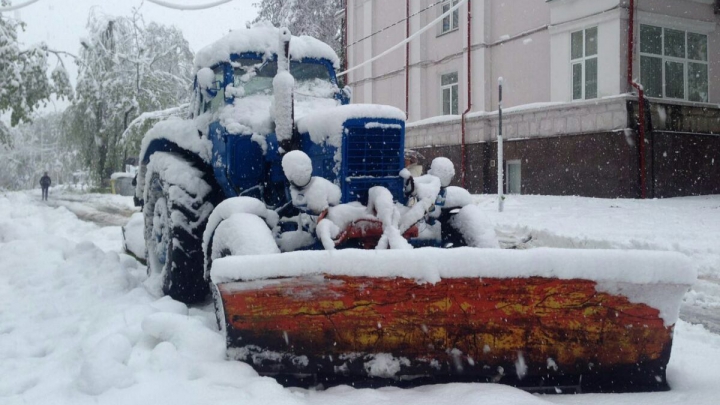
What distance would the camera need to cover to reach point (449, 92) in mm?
18516

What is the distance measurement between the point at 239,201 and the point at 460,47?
582 inches

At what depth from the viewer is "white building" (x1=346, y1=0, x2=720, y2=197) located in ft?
41.9

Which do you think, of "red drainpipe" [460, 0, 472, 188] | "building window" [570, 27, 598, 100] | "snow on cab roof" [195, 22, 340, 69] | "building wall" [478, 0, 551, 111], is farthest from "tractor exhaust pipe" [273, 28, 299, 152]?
"red drainpipe" [460, 0, 472, 188]

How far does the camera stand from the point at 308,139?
14.8ft

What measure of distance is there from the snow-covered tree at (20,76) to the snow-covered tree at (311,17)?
13610mm

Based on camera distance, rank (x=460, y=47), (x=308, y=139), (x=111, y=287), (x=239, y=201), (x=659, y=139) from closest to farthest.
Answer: (x=239, y=201) → (x=308, y=139) → (x=111, y=287) → (x=659, y=139) → (x=460, y=47)

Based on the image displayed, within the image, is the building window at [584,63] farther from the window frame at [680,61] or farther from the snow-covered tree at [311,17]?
the snow-covered tree at [311,17]

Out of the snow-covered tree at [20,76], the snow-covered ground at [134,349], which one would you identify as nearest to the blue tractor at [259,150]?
the snow-covered ground at [134,349]

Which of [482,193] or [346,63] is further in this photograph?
[346,63]

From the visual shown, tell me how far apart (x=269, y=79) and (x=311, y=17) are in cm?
2330

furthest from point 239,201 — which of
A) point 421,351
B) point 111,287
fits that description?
point 111,287

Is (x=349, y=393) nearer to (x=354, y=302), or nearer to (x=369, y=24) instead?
(x=354, y=302)

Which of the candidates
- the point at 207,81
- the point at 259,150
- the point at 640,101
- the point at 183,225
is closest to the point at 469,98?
the point at 640,101

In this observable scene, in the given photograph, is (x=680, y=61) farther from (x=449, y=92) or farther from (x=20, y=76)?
(x=20, y=76)
